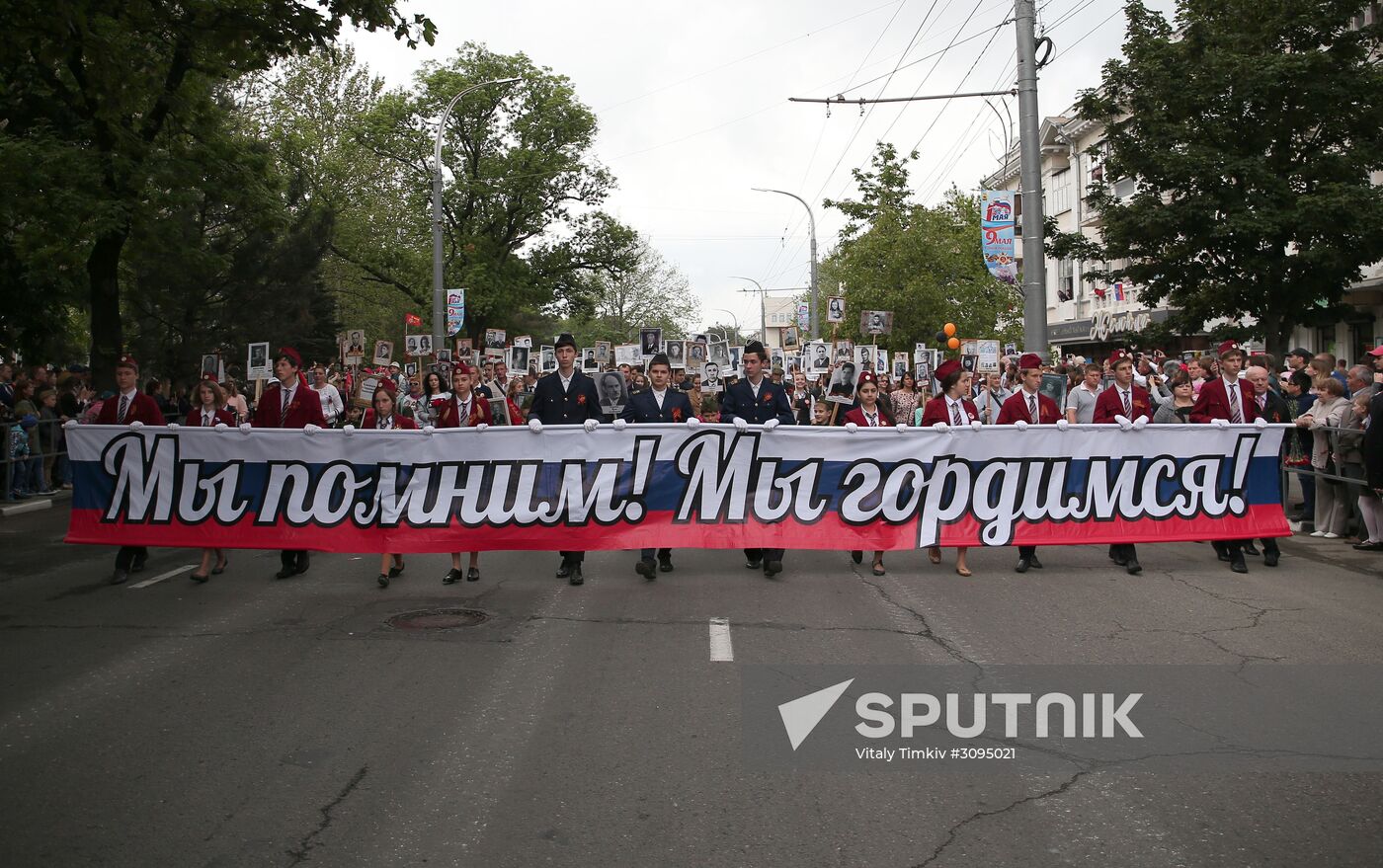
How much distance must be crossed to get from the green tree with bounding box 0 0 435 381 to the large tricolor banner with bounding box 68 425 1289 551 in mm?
3743

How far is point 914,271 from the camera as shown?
129 ft

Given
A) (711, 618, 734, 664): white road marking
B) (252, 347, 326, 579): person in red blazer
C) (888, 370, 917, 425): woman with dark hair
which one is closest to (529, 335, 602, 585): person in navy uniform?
(252, 347, 326, 579): person in red blazer

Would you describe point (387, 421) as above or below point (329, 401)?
below

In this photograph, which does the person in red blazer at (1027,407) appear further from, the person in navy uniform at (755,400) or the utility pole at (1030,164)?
the utility pole at (1030,164)

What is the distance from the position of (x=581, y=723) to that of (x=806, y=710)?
1161mm

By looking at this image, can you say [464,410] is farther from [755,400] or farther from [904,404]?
[904,404]

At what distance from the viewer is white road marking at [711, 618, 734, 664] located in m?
7.41

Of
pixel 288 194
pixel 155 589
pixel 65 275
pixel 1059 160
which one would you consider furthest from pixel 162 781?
pixel 1059 160

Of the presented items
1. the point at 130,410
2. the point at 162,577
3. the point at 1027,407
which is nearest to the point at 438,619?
the point at 162,577

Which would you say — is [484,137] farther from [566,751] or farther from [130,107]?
[566,751]

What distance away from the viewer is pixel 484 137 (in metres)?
50.6

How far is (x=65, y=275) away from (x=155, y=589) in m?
16.1

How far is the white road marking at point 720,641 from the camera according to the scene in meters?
7.41

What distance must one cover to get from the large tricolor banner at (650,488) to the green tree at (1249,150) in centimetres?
1164
